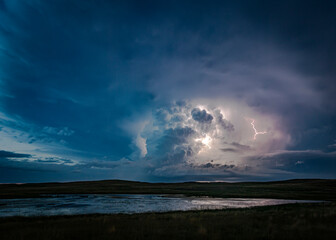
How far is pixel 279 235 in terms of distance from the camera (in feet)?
48.2

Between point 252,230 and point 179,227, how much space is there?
17.4 ft

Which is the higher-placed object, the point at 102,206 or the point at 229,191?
the point at 229,191

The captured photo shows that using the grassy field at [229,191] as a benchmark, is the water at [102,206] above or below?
below

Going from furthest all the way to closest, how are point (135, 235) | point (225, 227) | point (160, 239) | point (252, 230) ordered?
point (225, 227) < point (252, 230) < point (135, 235) < point (160, 239)

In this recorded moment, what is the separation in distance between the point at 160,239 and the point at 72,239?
5.49 meters

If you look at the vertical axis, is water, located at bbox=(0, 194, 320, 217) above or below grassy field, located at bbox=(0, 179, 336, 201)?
below

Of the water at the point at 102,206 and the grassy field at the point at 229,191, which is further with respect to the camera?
the grassy field at the point at 229,191

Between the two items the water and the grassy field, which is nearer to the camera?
the water

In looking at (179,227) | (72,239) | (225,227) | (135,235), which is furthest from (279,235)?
(72,239)

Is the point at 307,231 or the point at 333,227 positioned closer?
the point at 307,231

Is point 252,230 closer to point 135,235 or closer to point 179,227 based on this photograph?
point 179,227

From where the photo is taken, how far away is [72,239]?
47.8 feet

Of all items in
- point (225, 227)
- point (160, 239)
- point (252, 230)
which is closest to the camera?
point (160, 239)

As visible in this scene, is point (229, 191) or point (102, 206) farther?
point (229, 191)
